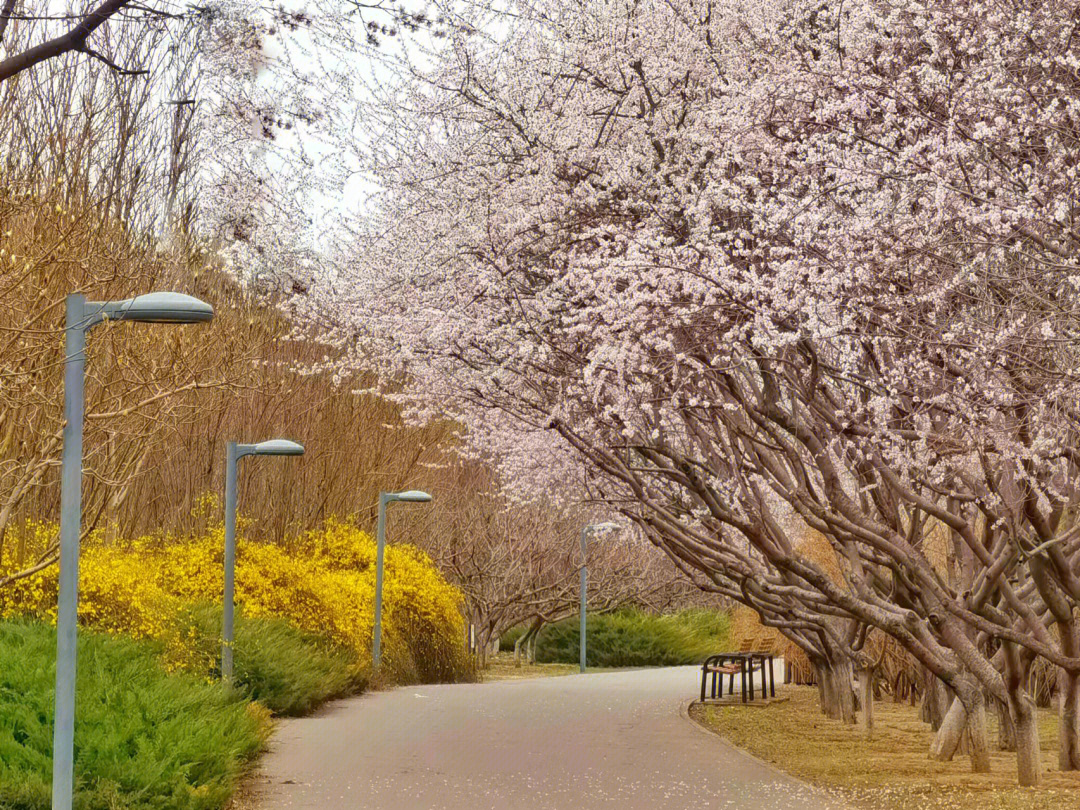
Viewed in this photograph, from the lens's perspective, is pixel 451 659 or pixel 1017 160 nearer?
pixel 1017 160

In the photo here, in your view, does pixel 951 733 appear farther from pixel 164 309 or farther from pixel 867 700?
pixel 164 309

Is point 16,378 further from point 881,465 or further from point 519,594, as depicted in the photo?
point 519,594

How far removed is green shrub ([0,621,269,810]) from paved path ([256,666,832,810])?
0.71 meters

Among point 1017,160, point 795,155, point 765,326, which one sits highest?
point 795,155

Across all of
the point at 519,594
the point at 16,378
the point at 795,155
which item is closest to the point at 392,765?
the point at 16,378

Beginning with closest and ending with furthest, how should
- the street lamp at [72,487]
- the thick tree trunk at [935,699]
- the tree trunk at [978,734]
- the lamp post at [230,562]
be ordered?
the street lamp at [72,487]
the tree trunk at [978,734]
the lamp post at [230,562]
the thick tree trunk at [935,699]

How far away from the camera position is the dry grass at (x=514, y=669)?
3388 cm

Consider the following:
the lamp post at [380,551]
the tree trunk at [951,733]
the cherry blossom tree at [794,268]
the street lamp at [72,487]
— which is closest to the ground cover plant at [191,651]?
the lamp post at [380,551]

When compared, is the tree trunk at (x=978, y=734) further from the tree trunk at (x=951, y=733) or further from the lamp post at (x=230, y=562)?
the lamp post at (x=230, y=562)

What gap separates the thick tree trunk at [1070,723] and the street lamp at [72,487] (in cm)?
891

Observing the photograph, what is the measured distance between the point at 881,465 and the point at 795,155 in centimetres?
268

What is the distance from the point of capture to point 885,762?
49.7 ft

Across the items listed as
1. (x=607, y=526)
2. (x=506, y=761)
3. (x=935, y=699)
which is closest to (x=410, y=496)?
(x=935, y=699)

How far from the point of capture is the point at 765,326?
11.4 metres
